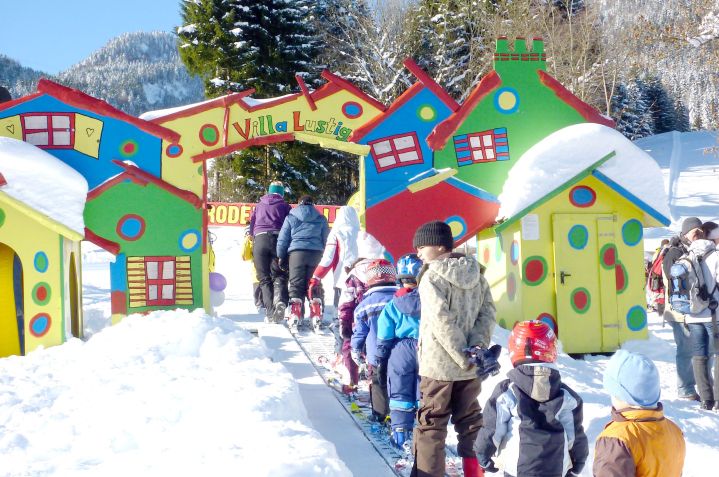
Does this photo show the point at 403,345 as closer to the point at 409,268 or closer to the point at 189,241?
the point at 409,268

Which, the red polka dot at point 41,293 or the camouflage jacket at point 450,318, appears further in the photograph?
the red polka dot at point 41,293

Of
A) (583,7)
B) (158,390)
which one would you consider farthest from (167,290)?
(583,7)

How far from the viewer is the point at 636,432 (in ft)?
8.56

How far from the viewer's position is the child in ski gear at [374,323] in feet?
17.0

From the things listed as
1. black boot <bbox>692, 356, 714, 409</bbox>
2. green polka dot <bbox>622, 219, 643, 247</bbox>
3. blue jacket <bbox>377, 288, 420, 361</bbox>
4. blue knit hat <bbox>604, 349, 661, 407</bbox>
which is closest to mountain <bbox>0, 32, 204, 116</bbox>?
green polka dot <bbox>622, 219, 643, 247</bbox>

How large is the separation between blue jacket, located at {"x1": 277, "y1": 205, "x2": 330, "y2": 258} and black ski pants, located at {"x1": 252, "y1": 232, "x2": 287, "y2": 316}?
0.48m

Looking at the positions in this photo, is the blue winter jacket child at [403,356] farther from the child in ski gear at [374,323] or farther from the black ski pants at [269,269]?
the black ski pants at [269,269]

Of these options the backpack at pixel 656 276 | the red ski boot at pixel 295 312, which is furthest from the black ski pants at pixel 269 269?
the backpack at pixel 656 276

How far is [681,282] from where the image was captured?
244 inches

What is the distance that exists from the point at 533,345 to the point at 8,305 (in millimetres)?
7527

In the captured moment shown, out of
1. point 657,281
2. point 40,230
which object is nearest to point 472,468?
point 40,230

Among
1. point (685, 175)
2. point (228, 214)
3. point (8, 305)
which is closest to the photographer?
point (8, 305)

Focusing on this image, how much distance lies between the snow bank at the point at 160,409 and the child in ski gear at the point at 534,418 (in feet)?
2.64

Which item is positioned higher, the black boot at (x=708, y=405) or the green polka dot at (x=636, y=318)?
the green polka dot at (x=636, y=318)
